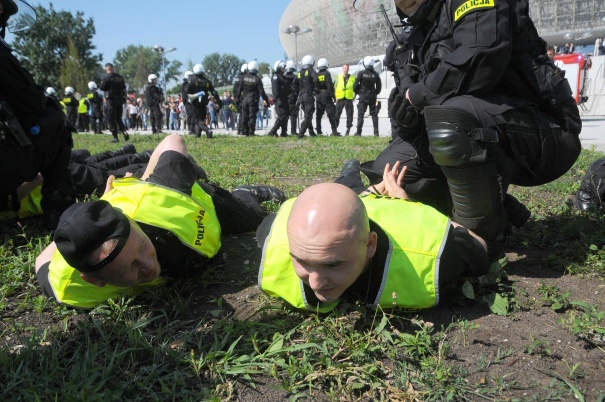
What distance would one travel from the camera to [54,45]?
165ft

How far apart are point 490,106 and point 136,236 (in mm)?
1834

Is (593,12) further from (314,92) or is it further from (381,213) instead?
(381,213)

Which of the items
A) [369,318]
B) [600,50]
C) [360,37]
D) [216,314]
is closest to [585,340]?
[369,318]

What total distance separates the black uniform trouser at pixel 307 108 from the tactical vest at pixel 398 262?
417 inches

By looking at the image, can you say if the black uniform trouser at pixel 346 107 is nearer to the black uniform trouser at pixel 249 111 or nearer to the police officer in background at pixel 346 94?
the police officer in background at pixel 346 94

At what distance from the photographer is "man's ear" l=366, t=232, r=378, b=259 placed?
1.85m

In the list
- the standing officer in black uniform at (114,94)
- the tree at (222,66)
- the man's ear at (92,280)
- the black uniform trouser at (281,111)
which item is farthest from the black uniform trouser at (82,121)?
the tree at (222,66)

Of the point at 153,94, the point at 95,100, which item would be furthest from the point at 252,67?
the point at 95,100

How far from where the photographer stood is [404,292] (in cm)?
194

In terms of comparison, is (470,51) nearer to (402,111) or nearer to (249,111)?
(402,111)

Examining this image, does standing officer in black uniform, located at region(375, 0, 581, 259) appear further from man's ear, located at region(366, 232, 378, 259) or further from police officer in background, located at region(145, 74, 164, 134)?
police officer in background, located at region(145, 74, 164, 134)

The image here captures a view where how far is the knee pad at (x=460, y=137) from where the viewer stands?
227 cm

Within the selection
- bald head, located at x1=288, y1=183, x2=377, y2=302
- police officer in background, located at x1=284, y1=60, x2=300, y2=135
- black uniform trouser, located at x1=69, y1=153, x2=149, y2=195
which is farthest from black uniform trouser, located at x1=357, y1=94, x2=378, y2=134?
bald head, located at x1=288, y1=183, x2=377, y2=302

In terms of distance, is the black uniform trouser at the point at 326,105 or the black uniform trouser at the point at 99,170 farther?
the black uniform trouser at the point at 326,105
